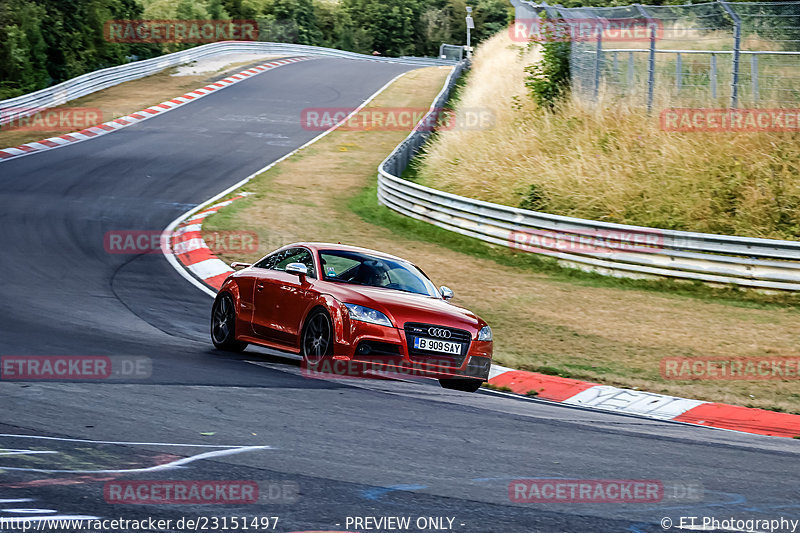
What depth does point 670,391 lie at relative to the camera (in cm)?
1127

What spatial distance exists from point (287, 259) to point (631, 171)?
10.8 m

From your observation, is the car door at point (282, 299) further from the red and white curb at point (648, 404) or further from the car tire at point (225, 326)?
the red and white curb at point (648, 404)

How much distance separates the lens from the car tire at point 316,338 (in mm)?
10008

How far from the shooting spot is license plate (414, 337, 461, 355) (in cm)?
994

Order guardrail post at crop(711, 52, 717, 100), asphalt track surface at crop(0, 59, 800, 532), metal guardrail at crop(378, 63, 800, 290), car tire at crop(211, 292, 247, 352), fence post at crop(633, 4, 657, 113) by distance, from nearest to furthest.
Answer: asphalt track surface at crop(0, 59, 800, 532) < car tire at crop(211, 292, 247, 352) < metal guardrail at crop(378, 63, 800, 290) < guardrail post at crop(711, 52, 717, 100) < fence post at crop(633, 4, 657, 113)

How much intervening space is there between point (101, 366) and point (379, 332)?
2663 mm

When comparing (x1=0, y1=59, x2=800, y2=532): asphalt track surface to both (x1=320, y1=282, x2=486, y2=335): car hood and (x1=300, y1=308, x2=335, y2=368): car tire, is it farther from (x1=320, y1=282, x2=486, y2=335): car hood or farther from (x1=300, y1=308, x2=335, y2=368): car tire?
(x1=320, y1=282, x2=486, y2=335): car hood

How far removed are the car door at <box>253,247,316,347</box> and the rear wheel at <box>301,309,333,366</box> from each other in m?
0.17

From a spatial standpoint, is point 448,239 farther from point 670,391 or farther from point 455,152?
point 670,391

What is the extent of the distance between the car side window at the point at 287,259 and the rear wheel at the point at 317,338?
93cm

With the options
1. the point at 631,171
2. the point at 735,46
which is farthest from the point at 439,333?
the point at 735,46

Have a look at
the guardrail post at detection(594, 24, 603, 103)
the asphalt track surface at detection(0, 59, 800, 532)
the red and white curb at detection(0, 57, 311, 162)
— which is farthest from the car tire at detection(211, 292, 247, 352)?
the red and white curb at detection(0, 57, 311, 162)

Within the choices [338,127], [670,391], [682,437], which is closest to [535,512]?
[682,437]

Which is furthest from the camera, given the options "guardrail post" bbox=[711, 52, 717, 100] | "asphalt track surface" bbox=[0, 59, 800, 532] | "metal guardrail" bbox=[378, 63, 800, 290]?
"guardrail post" bbox=[711, 52, 717, 100]
